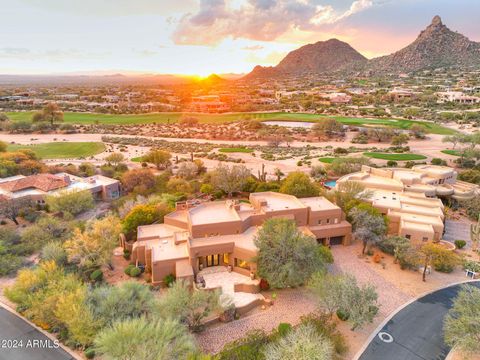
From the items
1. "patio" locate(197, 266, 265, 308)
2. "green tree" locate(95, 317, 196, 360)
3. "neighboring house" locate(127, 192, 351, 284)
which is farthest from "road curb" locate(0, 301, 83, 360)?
"patio" locate(197, 266, 265, 308)

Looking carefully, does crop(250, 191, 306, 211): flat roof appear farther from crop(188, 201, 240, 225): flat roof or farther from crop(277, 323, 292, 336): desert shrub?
crop(277, 323, 292, 336): desert shrub

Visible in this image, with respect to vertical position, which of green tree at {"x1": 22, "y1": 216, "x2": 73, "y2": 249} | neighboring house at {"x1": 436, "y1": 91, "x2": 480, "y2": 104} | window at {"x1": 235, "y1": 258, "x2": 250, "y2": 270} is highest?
neighboring house at {"x1": 436, "y1": 91, "x2": 480, "y2": 104}

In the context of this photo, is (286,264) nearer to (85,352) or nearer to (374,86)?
(85,352)

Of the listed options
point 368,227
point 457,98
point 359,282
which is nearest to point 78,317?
point 359,282

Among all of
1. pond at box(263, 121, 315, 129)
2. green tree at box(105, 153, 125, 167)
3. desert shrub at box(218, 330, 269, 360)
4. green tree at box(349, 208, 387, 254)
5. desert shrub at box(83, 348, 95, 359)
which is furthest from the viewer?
pond at box(263, 121, 315, 129)

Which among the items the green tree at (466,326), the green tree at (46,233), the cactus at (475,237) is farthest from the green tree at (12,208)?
the cactus at (475,237)

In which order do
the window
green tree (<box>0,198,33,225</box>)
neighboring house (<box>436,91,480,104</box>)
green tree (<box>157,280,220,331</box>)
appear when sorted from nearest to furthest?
green tree (<box>157,280,220,331</box>), the window, green tree (<box>0,198,33,225</box>), neighboring house (<box>436,91,480,104</box>)

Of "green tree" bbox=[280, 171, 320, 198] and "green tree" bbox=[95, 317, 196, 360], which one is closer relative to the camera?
"green tree" bbox=[95, 317, 196, 360]
